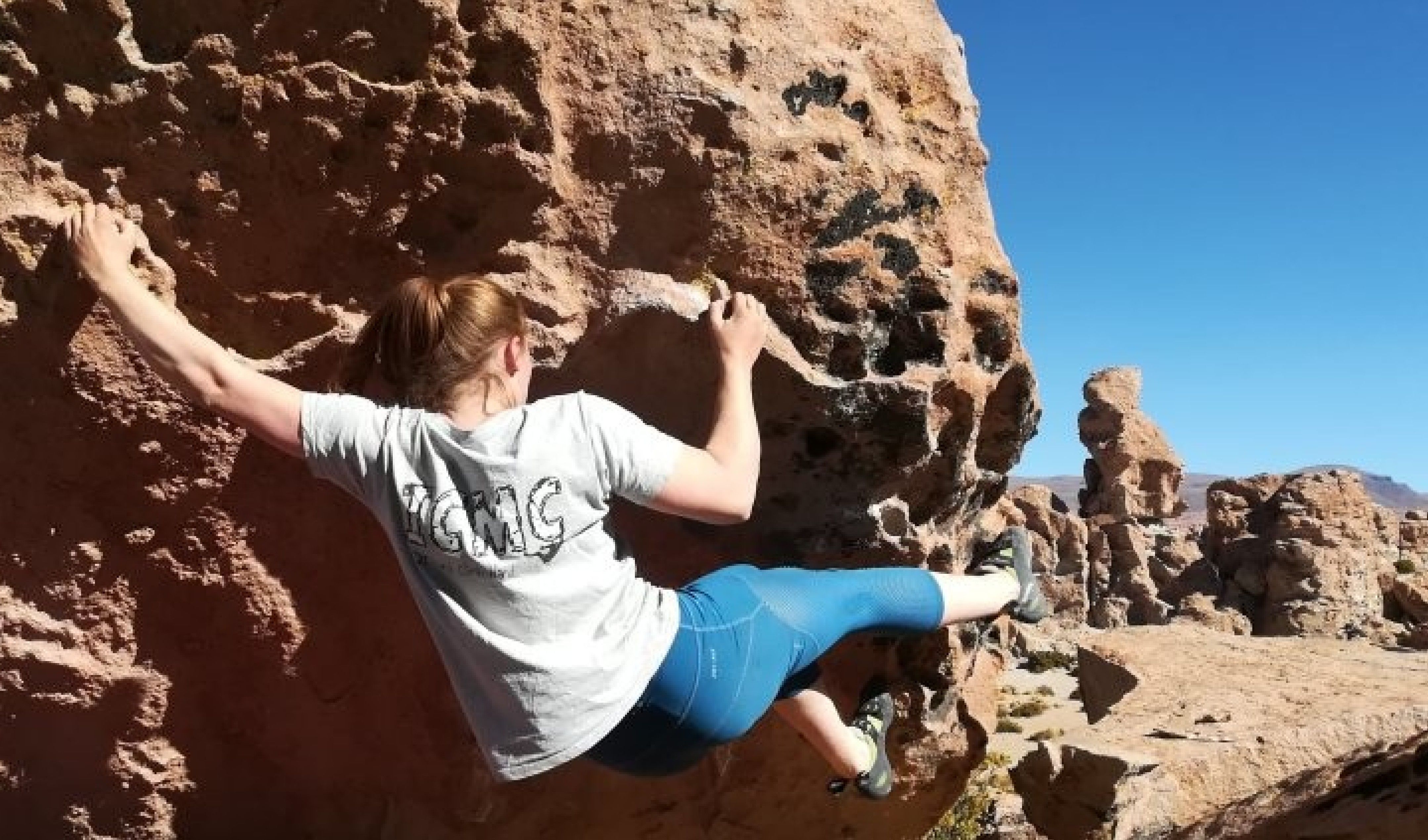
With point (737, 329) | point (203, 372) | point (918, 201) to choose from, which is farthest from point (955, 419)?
point (203, 372)

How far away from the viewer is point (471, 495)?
2064 mm

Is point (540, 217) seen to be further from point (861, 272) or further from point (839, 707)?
point (839, 707)

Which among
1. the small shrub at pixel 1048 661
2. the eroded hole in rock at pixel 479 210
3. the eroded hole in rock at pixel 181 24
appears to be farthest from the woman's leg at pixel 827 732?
the small shrub at pixel 1048 661

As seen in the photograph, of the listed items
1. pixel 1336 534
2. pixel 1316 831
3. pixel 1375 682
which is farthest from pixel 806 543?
pixel 1336 534

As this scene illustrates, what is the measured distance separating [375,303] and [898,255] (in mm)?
1204

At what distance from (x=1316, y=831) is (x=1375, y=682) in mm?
1740

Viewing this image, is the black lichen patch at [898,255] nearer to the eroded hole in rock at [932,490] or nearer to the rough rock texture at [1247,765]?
the eroded hole in rock at [932,490]

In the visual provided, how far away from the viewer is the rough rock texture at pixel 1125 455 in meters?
24.0

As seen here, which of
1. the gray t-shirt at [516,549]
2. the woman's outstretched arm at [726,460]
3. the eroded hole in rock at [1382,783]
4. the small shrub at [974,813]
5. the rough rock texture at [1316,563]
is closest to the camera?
the gray t-shirt at [516,549]

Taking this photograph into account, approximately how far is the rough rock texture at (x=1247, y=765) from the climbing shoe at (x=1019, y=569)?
80 centimetres

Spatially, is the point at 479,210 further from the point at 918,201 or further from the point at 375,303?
the point at 918,201

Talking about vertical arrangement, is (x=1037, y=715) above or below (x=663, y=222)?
below

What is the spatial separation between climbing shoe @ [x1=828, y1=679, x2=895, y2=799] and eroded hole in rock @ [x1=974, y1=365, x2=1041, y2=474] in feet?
2.24

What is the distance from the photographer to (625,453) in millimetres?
2146
